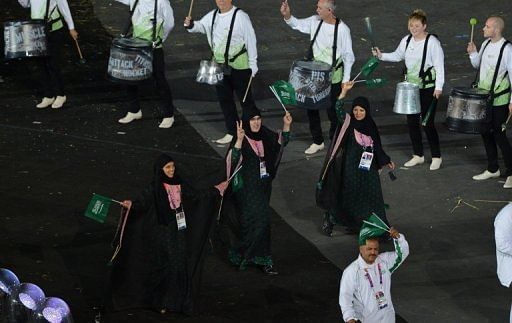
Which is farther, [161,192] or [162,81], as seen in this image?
[162,81]

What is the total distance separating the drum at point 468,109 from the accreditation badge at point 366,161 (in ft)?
5.81

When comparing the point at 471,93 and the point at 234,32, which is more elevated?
the point at 471,93

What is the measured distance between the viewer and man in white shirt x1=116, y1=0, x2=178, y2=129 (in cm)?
1777

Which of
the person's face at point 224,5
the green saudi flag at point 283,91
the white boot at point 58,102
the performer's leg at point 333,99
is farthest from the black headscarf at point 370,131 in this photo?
the white boot at point 58,102

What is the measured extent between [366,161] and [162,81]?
420cm

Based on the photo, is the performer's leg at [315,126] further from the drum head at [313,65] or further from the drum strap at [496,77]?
the drum strap at [496,77]

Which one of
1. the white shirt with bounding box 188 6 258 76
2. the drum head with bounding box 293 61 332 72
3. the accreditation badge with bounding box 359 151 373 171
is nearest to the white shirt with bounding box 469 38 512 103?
the drum head with bounding box 293 61 332 72

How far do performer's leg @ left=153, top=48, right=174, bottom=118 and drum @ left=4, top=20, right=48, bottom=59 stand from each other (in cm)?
146

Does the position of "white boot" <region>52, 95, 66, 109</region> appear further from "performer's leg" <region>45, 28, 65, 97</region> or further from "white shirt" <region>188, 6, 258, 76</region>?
"white shirt" <region>188, 6, 258, 76</region>

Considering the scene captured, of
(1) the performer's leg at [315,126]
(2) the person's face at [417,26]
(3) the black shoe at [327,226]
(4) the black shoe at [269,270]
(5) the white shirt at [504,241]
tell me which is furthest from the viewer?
(1) the performer's leg at [315,126]

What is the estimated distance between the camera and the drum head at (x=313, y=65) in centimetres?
1661

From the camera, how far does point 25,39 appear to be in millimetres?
18250

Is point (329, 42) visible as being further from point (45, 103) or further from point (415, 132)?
point (45, 103)

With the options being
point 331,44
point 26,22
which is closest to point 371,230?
point 331,44
